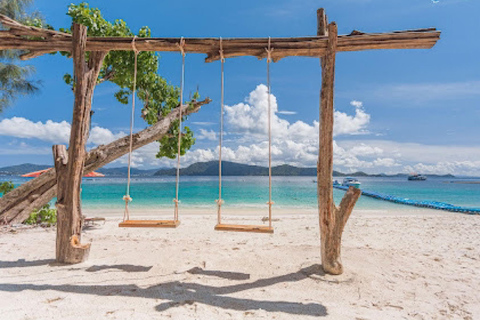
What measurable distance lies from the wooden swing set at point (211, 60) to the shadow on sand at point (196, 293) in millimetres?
738

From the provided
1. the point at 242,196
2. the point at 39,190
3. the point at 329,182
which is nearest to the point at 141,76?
the point at 39,190

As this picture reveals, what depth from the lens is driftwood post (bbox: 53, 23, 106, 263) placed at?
14.2ft

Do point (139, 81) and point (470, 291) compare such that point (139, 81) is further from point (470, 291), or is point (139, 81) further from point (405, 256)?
point (470, 291)

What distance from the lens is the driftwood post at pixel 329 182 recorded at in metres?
3.93

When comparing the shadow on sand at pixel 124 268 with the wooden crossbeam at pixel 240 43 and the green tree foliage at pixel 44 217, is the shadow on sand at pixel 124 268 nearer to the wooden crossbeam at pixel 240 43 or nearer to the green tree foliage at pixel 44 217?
the wooden crossbeam at pixel 240 43

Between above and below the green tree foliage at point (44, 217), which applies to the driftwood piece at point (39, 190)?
above

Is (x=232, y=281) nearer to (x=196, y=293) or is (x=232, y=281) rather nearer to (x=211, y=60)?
(x=196, y=293)

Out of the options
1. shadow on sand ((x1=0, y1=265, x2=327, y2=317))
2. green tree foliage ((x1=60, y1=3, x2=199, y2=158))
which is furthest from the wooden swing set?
green tree foliage ((x1=60, y1=3, x2=199, y2=158))

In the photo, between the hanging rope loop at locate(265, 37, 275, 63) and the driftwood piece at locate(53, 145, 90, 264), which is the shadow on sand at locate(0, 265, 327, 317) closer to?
the driftwood piece at locate(53, 145, 90, 264)

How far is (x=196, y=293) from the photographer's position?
11.2 feet

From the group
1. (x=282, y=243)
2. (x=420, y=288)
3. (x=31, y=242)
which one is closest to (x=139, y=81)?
(x=31, y=242)

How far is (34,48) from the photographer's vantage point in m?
4.54

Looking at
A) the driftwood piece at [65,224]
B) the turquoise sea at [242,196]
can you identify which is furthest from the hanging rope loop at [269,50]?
the turquoise sea at [242,196]

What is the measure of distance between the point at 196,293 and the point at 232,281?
0.61m
